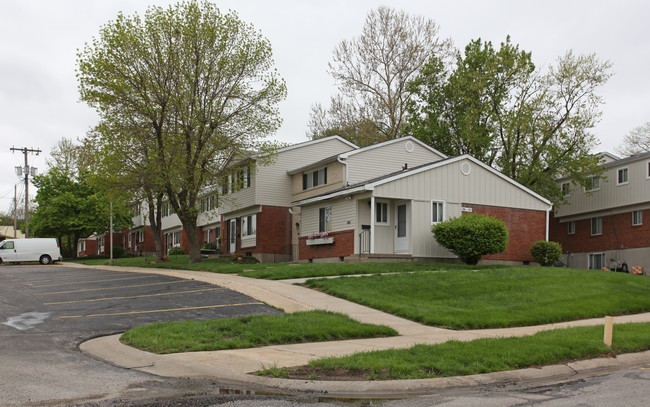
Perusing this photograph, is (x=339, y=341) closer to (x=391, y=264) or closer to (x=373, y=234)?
(x=391, y=264)

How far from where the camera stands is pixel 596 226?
1596 inches

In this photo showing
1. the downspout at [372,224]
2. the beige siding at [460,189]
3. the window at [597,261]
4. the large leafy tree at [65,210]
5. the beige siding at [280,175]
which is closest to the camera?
the downspout at [372,224]

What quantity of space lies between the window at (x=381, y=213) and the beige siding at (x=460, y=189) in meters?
1.30

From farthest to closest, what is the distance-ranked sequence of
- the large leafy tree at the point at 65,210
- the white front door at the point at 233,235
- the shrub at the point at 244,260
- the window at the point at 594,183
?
the large leafy tree at the point at 65,210
the white front door at the point at 233,235
the window at the point at 594,183
the shrub at the point at 244,260

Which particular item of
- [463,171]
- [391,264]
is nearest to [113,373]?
[391,264]

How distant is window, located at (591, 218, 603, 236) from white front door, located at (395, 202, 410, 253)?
17.8 m

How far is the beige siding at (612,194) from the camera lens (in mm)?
36219

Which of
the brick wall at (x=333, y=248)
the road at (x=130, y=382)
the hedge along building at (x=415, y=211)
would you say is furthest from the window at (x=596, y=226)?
the road at (x=130, y=382)

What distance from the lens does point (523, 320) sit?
50.4ft

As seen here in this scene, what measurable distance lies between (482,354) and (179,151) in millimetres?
23010

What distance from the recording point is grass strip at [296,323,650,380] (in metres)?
8.88

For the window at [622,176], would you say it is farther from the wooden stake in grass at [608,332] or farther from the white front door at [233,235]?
the wooden stake in grass at [608,332]

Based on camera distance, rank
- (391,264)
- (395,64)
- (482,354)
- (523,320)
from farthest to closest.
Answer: (395,64)
(391,264)
(523,320)
(482,354)

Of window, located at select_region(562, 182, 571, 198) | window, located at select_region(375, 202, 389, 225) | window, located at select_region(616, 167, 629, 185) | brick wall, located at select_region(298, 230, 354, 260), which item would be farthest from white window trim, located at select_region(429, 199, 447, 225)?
window, located at select_region(562, 182, 571, 198)
